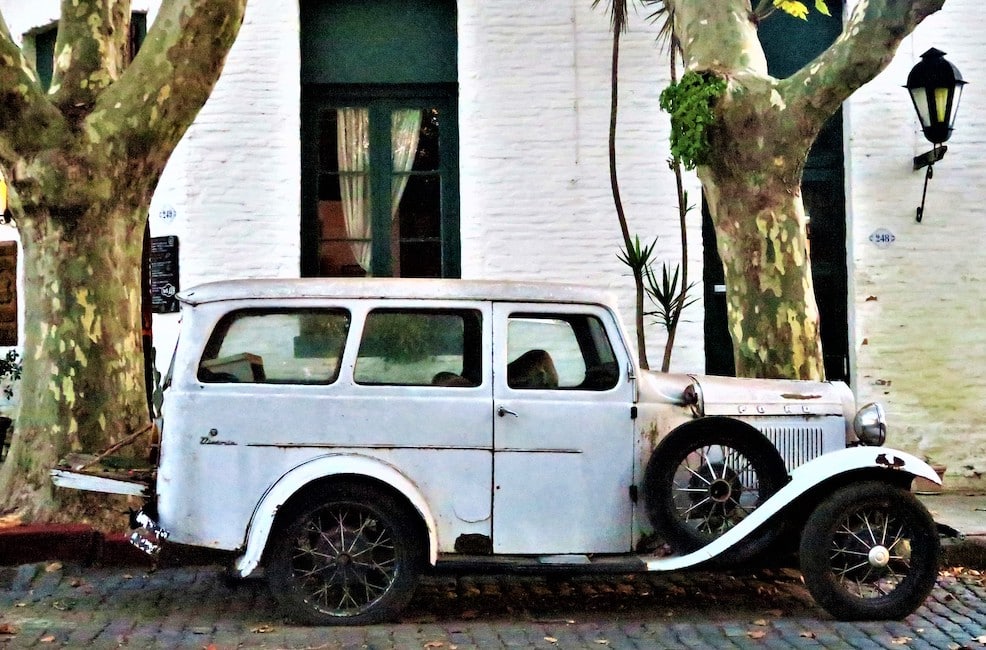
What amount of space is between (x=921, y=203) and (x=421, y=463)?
6292mm

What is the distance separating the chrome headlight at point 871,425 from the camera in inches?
254

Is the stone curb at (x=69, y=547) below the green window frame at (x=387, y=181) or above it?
below

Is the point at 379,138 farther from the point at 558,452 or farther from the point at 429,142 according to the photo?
the point at 558,452

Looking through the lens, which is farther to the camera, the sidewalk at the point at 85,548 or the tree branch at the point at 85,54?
the tree branch at the point at 85,54

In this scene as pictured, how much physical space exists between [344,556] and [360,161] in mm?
5475

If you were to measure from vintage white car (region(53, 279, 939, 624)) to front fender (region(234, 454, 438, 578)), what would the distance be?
0.04 feet

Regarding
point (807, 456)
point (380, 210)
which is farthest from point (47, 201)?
point (807, 456)

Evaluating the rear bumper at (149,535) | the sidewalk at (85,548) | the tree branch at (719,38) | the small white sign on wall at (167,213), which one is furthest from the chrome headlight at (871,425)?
the small white sign on wall at (167,213)

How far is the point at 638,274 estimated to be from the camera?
968 centimetres

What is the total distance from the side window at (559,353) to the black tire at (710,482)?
536 mm

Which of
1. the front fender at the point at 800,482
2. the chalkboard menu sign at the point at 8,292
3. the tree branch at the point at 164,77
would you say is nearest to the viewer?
the front fender at the point at 800,482

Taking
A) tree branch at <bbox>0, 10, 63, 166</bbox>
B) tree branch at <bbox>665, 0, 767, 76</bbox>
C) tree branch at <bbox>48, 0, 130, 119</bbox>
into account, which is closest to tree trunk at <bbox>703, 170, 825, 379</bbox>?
tree branch at <bbox>665, 0, 767, 76</bbox>

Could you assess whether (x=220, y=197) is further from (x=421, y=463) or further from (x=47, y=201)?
(x=421, y=463)

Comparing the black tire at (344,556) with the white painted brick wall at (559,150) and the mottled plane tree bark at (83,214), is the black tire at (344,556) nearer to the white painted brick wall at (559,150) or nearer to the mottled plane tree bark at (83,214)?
the mottled plane tree bark at (83,214)
